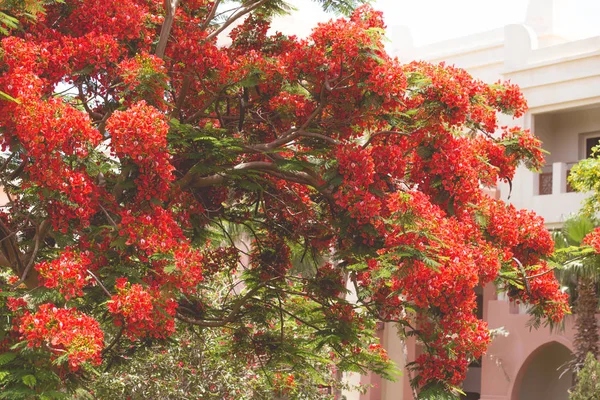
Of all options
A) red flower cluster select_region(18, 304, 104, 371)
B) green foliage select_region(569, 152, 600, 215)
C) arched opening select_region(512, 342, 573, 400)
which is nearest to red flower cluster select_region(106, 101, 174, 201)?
red flower cluster select_region(18, 304, 104, 371)

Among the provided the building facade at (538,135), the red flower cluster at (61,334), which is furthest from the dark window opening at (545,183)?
the red flower cluster at (61,334)

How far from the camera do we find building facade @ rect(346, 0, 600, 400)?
71.5 ft

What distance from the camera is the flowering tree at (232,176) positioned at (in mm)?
7445

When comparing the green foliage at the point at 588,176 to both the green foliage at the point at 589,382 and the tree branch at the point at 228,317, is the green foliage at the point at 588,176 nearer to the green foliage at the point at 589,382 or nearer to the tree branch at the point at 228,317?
the green foliage at the point at 589,382

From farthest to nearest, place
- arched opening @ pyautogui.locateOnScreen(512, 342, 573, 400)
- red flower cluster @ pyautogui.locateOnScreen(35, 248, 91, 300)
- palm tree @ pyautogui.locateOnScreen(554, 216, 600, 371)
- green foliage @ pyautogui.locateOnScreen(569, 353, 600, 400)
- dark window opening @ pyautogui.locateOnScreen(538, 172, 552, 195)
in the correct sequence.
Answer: dark window opening @ pyautogui.locateOnScreen(538, 172, 552, 195) → arched opening @ pyautogui.locateOnScreen(512, 342, 573, 400) → palm tree @ pyautogui.locateOnScreen(554, 216, 600, 371) → green foliage @ pyautogui.locateOnScreen(569, 353, 600, 400) → red flower cluster @ pyautogui.locateOnScreen(35, 248, 91, 300)

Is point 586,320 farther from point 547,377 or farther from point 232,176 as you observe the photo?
point 232,176

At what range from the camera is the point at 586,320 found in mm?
18547

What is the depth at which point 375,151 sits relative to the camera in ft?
28.1

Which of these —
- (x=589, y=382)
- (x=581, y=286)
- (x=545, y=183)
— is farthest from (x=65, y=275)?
(x=545, y=183)

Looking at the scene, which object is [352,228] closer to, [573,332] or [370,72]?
[370,72]

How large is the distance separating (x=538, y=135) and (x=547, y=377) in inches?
229

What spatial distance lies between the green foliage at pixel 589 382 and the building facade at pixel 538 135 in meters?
2.65

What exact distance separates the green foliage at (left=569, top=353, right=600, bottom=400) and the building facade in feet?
8.69

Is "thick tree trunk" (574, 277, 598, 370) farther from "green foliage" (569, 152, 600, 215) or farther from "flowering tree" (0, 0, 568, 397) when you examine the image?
"flowering tree" (0, 0, 568, 397)
